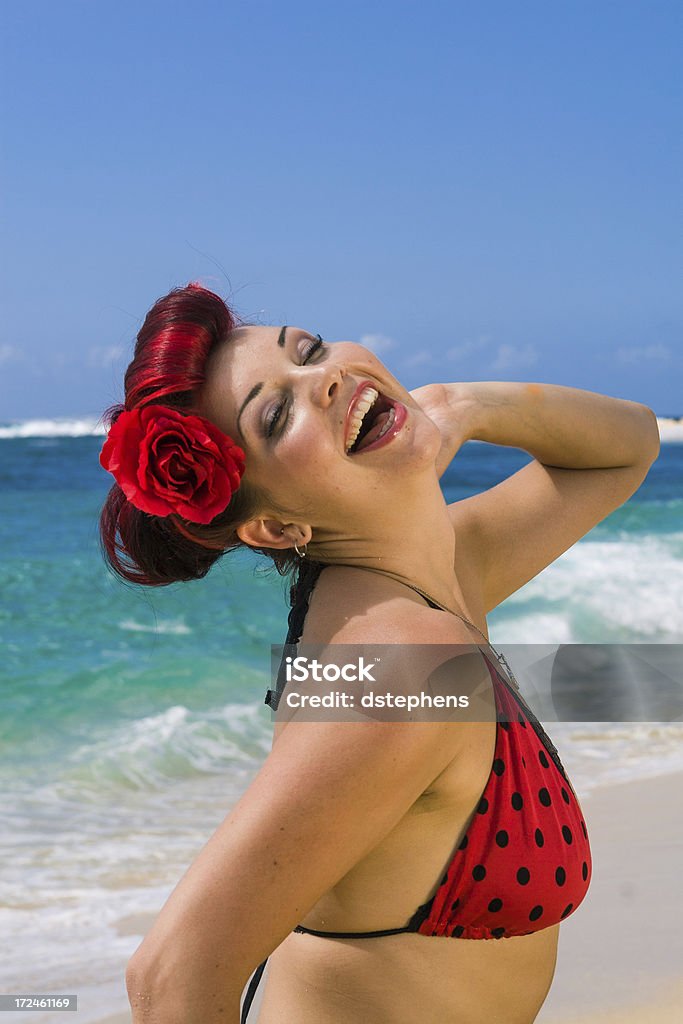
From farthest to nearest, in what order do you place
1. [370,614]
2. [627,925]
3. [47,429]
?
[47,429], [627,925], [370,614]

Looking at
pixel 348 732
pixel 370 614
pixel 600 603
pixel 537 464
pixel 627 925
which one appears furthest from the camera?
pixel 600 603

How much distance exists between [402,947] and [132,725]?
520 centimetres

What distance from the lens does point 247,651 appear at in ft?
28.1

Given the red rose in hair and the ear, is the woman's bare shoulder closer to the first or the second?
the ear

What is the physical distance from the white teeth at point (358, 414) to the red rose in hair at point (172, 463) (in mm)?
164

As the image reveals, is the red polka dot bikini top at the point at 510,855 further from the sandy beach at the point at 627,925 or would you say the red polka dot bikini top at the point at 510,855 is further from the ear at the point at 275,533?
the sandy beach at the point at 627,925

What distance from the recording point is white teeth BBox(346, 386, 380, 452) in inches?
67.7

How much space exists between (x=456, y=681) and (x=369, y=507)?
333 millimetres

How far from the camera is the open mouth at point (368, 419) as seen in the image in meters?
1.72

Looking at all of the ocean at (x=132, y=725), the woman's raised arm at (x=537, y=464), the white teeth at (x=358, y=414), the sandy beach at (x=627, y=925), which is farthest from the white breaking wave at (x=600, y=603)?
the white teeth at (x=358, y=414)

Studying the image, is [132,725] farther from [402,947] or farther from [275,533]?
[402,947]

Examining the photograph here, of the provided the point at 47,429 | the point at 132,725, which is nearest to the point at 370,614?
the point at 132,725

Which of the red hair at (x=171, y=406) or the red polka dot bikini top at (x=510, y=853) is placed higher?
the red hair at (x=171, y=406)

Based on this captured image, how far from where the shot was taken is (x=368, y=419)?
1.78m
